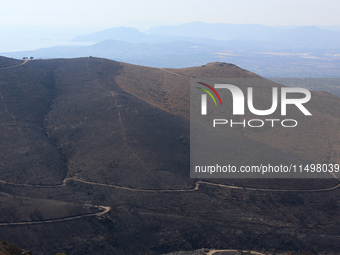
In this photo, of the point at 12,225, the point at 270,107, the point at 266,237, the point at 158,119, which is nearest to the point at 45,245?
the point at 12,225

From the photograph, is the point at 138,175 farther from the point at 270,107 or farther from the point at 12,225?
the point at 270,107

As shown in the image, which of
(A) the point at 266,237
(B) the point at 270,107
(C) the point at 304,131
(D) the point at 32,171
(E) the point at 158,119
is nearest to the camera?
(A) the point at 266,237

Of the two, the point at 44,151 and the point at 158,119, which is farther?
the point at 158,119

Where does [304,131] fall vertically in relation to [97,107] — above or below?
below

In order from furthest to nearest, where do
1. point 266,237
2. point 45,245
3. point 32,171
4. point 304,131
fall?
point 304,131 < point 32,171 < point 266,237 < point 45,245

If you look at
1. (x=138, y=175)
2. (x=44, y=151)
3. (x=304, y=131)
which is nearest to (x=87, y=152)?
(x=44, y=151)

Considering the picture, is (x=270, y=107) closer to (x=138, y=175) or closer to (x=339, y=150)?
(x=339, y=150)

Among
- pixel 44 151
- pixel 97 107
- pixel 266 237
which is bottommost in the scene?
pixel 266 237
